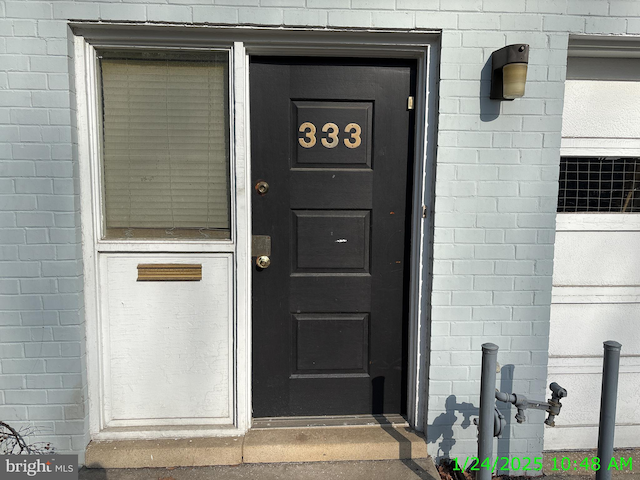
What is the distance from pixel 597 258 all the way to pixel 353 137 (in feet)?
5.59

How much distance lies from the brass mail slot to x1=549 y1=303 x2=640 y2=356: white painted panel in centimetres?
221

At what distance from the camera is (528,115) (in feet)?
8.21

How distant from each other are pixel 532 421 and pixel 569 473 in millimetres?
408

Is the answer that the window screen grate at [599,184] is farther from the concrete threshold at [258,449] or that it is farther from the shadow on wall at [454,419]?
the concrete threshold at [258,449]

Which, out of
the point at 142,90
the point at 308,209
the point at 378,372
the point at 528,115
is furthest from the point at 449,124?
the point at 142,90

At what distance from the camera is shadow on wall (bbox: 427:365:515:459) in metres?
2.65

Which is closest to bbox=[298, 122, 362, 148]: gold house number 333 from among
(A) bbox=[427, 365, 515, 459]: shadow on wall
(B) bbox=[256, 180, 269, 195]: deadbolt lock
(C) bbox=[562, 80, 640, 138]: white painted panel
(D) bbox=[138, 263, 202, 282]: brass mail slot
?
(B) bbox=[256, 180, 269, 195]: deadbolt lock

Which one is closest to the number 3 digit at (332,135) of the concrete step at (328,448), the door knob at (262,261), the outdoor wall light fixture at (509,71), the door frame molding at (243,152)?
the door frame molding at (243,152)

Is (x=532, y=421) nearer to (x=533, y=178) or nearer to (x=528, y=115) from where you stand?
(x=533, y=178)

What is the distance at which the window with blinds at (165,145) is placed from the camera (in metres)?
2.56

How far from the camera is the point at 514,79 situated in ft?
7.59

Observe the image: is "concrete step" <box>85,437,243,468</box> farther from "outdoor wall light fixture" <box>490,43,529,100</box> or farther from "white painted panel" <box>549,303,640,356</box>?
"outdoor wall light fixture" <box>490,43,529,100</box>

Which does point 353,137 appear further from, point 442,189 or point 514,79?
point 514,79

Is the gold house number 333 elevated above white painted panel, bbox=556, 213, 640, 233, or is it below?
above
